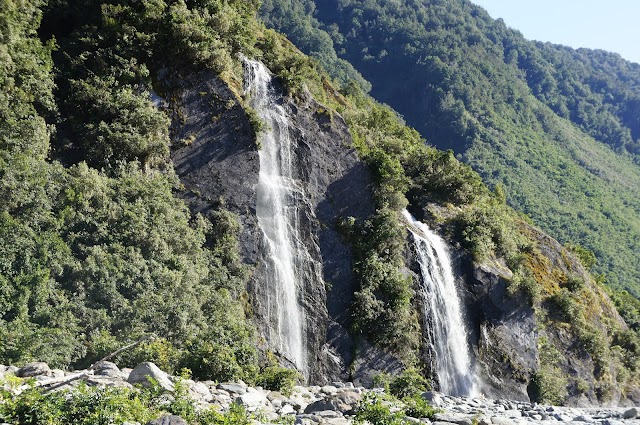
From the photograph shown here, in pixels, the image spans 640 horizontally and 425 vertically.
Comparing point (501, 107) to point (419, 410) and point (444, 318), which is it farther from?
point (419, 410)

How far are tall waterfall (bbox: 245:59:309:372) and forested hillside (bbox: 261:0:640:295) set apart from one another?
4829 cm

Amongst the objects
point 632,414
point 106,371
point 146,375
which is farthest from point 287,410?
point 632,414

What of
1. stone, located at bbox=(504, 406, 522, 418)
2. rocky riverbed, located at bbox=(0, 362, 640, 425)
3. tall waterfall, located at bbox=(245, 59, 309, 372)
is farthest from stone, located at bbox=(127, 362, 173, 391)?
tall waterfall, located at bbox=(245, 59, 309, 372)

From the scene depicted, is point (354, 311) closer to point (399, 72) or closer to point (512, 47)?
point (399, 72)

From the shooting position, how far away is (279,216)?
2638cm

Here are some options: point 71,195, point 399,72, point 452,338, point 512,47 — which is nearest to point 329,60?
point 399,72

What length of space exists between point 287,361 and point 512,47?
113m

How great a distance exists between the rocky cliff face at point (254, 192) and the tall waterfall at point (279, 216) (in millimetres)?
383

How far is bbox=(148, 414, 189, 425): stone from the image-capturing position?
1023cm

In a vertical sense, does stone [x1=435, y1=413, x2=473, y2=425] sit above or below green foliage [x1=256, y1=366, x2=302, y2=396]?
below

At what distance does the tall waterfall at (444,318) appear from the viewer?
27.5 metres

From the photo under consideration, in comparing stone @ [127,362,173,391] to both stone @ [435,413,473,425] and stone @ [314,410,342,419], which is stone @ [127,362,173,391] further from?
stone @ [435,413,473,425]

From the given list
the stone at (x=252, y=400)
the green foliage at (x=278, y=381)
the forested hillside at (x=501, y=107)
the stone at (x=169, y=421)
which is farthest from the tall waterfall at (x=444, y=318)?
the forested hillside at (x=501, y=107)

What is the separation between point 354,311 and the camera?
26375 millimetres
